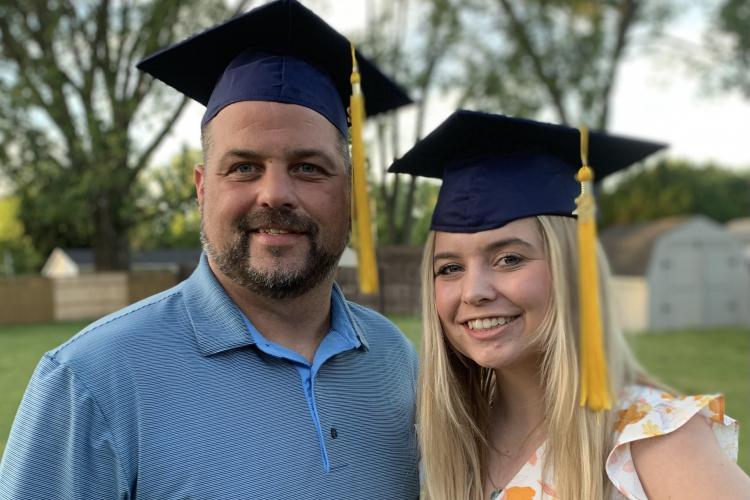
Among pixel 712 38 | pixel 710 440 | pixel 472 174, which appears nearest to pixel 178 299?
pixel 472 174

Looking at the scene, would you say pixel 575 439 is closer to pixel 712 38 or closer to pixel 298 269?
pixel 298 269

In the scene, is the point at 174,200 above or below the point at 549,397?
above

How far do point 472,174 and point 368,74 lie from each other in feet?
1.70

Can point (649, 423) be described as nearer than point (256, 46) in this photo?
Yes

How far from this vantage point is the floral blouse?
174 centimetres

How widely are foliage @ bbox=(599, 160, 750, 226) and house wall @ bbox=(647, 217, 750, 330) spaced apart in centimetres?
456

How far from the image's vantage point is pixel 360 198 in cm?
228

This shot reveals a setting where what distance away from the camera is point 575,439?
185 cm

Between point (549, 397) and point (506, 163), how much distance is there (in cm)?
66

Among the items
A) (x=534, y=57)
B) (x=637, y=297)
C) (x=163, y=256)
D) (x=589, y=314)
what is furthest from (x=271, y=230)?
(x=637, y=297)

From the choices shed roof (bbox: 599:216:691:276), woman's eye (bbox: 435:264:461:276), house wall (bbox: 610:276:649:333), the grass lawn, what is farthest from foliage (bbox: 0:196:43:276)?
woman's eye (bbox: 435:264:461:276)

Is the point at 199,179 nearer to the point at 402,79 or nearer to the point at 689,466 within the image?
the point at 689,466

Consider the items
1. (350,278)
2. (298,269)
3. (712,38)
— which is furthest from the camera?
(712,38)

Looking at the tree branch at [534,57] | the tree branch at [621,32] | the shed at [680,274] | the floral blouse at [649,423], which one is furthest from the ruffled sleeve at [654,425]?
the shed at [680,274]
